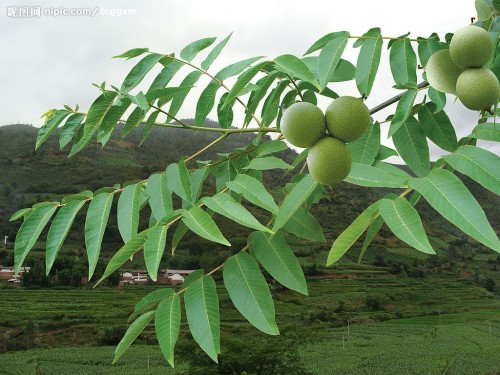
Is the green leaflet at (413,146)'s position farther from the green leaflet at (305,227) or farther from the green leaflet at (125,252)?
the green leaflet at (125,252)

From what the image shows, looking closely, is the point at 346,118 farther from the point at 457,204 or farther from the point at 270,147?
the point at 270,147

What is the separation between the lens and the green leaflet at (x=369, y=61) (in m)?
0.90

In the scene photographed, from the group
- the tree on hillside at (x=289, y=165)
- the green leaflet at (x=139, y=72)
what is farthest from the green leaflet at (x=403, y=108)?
the green leaflet at (x=139, y=72)

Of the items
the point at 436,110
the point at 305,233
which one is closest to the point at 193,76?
the point at 305,233

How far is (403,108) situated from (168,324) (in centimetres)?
65

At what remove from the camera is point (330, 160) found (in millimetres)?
683

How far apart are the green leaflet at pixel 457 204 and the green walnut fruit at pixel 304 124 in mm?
169

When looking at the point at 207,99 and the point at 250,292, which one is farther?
the point at 207,99

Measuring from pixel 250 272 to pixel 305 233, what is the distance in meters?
0.18

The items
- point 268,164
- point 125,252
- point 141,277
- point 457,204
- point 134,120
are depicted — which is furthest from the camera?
point 141,277

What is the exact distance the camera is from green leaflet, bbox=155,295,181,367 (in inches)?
30.8

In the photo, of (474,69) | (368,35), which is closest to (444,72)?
(474,69)

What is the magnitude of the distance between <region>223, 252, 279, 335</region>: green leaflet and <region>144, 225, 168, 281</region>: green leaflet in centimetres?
15

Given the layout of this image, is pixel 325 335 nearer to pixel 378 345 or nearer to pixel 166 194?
pixel 378 345
